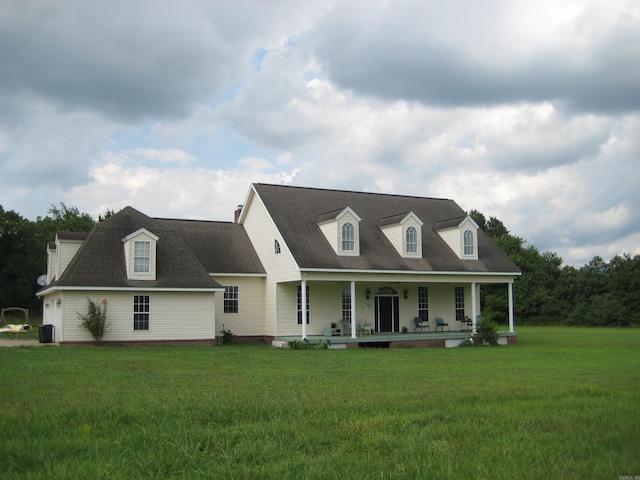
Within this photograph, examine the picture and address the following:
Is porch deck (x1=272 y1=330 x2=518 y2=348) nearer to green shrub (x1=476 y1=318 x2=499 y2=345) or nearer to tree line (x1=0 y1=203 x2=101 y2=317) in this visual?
green shrub (x1=476 y1=318 x2=499 y2=345)

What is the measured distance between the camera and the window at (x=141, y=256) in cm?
2655

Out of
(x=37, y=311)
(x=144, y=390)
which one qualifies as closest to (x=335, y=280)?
(x=144, y=390)

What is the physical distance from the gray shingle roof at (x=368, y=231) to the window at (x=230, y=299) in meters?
3.77

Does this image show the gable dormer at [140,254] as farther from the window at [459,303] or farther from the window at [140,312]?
the window at [459,303]

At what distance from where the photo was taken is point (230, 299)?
98.7 feet

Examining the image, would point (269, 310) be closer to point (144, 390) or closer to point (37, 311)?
point (144, 390)

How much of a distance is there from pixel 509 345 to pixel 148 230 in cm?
1707

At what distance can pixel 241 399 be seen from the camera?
10.2 meters

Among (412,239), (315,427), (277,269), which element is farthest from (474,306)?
(315,427)

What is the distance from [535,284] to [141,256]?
148ft

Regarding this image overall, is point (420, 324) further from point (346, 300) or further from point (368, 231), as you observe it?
point (368, 231)

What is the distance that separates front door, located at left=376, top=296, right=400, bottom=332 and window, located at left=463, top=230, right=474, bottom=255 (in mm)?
4279

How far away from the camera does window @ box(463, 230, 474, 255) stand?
33.0m

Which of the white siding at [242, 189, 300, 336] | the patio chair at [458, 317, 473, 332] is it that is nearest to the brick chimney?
the white siding at [242, 189, 300, 336]
